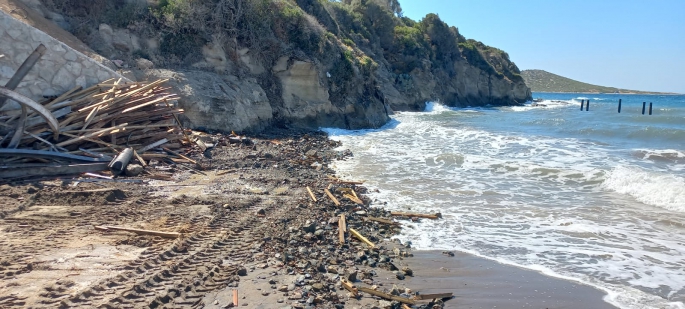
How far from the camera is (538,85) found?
138 metres

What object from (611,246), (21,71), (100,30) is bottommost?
(611,246)

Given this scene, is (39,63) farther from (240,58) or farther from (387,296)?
(387,296)

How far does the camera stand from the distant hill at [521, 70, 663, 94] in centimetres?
13562

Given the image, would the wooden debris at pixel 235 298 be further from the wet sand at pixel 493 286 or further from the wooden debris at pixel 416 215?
the wooden debris at pixel 416 215

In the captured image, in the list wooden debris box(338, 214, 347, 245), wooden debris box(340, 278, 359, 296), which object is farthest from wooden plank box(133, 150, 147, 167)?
wooden debris box(340, 278, 359, 296)

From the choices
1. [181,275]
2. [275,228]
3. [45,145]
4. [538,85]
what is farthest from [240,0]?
A: [538,85]

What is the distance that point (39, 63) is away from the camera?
9.03 metres

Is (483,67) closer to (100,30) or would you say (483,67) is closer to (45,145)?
(100,30)

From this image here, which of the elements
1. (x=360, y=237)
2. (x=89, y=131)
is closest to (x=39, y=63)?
(x=89, y=131)

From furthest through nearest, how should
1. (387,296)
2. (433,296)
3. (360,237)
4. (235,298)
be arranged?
(360,237) → (433,296) → (387,296) → (235,298)

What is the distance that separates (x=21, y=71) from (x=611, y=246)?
31.5ft

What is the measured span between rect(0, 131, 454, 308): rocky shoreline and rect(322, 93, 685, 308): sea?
3.98 ft

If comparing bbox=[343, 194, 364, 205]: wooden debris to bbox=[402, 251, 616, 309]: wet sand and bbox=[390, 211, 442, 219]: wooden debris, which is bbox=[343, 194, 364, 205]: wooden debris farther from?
bbox=[402, 251, 616, 309]: wet sand

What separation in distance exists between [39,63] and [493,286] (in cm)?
935
